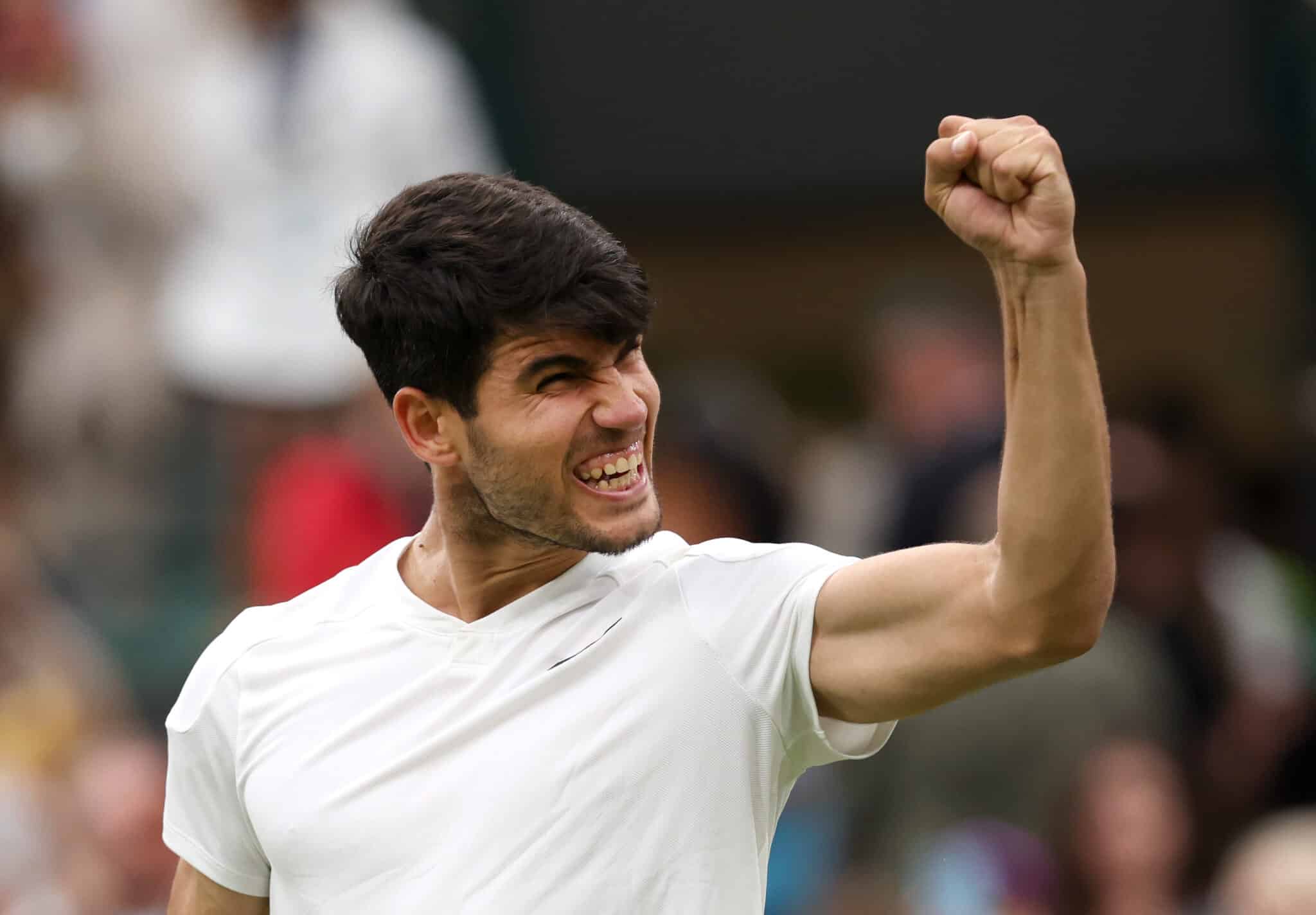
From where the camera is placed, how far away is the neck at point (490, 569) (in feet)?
8.80

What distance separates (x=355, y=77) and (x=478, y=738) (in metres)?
3.74

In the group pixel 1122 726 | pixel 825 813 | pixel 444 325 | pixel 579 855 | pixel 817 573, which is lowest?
pixel 825 813

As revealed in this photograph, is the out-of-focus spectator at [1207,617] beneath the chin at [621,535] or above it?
beneath

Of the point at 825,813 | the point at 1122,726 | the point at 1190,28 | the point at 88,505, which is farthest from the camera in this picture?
the point at 1190,28

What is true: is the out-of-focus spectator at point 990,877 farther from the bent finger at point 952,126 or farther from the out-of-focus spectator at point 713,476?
the bent finger at point 952,126

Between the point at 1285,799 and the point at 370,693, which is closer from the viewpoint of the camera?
the point at 370,693

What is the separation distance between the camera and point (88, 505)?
7180mm

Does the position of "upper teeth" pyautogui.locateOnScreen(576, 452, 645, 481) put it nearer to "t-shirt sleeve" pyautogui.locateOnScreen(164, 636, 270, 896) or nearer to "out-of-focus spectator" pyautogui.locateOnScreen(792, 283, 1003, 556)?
"t-shirt sleeve" pyautogui.locateOnScreen(164, 636, 270, 896)

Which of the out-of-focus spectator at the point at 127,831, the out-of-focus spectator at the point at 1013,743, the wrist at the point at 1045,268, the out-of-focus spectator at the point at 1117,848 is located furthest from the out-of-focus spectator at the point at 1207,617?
the wrist at the point at 1045,268

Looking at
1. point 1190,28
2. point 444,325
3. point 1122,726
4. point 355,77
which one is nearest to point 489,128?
point 355,77

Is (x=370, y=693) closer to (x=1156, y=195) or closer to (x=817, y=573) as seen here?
(x=817, y=573)

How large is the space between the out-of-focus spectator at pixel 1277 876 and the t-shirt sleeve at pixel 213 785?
7.65ft

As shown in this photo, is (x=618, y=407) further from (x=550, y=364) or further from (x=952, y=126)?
(x=952, y=126)

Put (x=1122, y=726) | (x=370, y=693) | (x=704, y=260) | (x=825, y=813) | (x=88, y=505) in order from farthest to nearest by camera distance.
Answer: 1. (x=704, y=260)
2. (x=88, y=505)
3. (x=825, y=813)
4. (x=1122, y=726)
5. (x=370, y=693)
